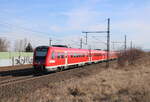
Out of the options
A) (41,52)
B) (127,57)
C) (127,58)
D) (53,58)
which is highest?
(41,52)

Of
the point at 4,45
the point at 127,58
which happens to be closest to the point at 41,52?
the point at 127,58

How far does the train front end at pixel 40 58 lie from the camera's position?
1769 centimetres

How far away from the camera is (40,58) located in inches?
708

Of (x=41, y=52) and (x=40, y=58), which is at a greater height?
(x=41, y=52)

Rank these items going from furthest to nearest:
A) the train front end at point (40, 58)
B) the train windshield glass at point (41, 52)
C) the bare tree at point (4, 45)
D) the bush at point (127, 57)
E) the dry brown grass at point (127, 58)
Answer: the bare tree at point (4, 45), the bush at point (127, 57), the dry brown grass at point (127, 58), the train windshield glass at point (41, 52), the train front end at point (40, 58)

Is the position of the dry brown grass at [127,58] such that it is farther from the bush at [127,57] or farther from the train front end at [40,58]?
the train front end at [40,58]

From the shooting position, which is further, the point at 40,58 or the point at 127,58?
the point at 127,58

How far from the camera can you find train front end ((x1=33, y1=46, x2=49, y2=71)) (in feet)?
58.0

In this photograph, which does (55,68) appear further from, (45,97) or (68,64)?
(45,97)

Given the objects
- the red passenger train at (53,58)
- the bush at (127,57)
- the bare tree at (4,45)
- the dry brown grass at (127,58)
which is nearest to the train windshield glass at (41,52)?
the red passenger train at (53,58)

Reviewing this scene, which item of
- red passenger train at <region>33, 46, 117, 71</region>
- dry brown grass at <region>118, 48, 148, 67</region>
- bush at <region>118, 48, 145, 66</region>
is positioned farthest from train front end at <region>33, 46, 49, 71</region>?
bush at <region>118, 48, 145, 66</region>

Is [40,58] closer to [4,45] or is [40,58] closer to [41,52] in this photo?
[41,52]

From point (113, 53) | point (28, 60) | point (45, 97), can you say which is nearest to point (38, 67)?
point (45, 97)

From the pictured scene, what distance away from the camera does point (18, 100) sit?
26.7 ft
